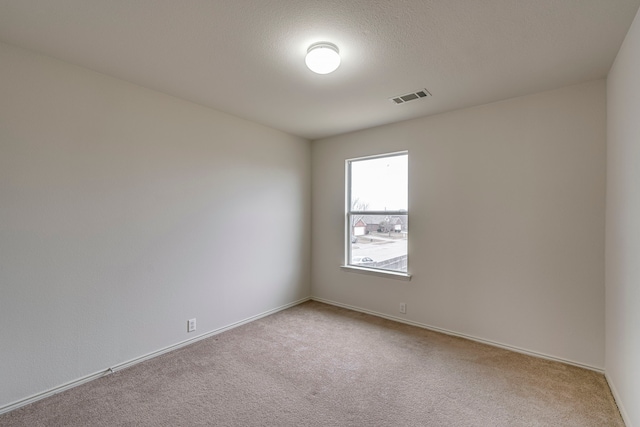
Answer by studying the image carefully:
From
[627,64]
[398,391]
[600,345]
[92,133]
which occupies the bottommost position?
[398,391]

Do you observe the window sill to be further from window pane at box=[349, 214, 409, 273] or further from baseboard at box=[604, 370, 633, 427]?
baseboard at box=[604, 370, 633, 427]

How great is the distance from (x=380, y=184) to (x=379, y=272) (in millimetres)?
1179

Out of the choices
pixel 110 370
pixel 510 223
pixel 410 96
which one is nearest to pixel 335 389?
pixel 110 370

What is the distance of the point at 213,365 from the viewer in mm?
2596

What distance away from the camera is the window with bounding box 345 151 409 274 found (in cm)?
374

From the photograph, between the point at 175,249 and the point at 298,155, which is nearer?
the point at 175,249

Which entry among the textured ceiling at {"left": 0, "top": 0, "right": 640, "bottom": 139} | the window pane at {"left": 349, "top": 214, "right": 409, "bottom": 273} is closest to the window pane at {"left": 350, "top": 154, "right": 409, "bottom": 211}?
the window pane at {"left": 349, "top": 214, "right": 409, "bottom": 273}

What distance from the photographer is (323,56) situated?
2.03 metres

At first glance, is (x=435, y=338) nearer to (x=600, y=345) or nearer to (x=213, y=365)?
(x=600, y=345)

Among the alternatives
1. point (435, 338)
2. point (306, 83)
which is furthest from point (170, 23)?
point (435, 338)

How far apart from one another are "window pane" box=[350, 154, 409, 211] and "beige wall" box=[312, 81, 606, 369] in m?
0.18

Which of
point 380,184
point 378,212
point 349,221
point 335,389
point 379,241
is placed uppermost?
point 380,184

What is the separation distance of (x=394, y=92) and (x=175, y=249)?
104 inches

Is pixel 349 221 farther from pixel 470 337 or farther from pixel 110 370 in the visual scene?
pixel 110 370
